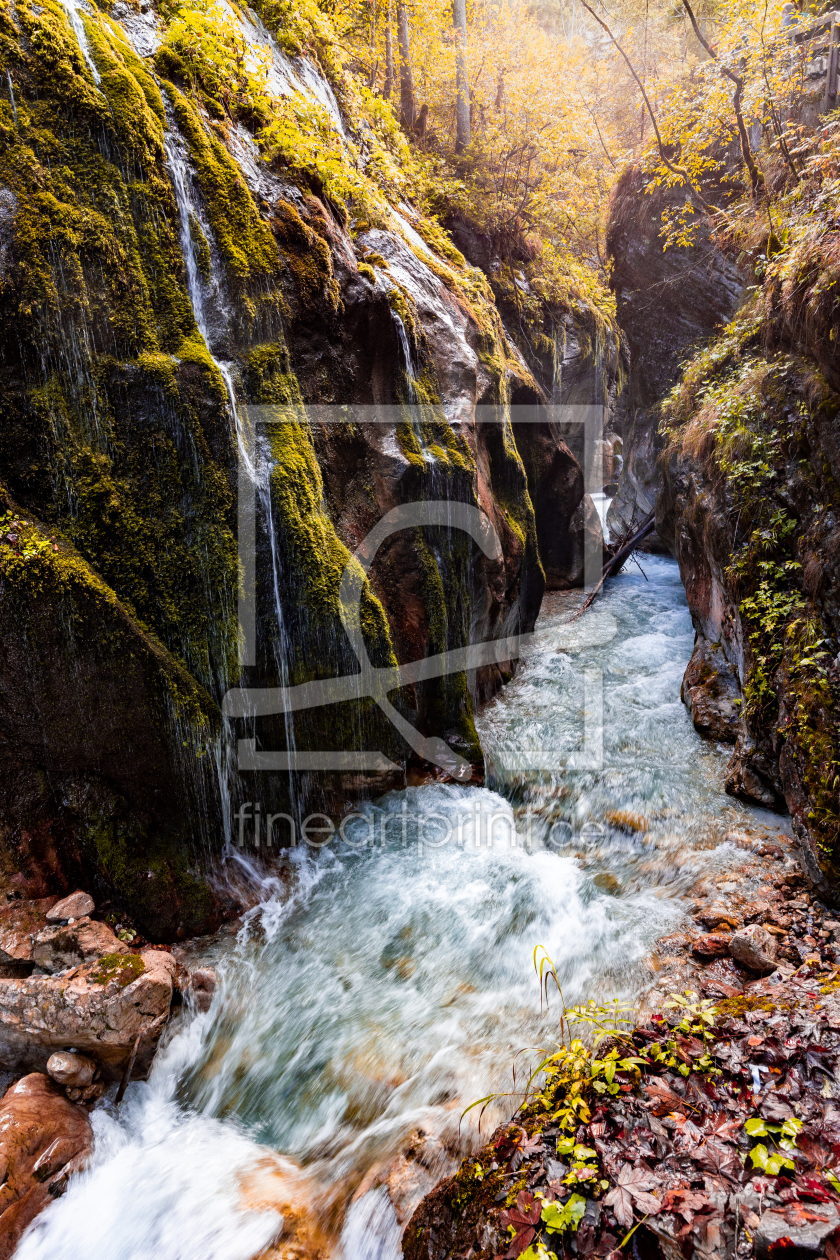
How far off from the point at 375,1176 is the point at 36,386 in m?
5.78

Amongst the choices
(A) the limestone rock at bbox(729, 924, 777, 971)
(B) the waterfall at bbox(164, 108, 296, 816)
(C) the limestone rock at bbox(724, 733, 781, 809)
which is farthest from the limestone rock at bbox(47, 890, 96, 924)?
(C) the limestone rock at bbox(724, 733, 781, 809)

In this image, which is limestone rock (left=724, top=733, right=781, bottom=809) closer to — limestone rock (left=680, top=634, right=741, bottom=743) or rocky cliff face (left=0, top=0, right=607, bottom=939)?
limestone rock (left=680, top=634, right=741, bottom=743)

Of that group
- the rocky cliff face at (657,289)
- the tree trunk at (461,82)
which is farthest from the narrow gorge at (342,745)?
the rocky cliff face at (657,289)

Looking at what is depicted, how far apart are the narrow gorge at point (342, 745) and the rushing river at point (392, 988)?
0.03m

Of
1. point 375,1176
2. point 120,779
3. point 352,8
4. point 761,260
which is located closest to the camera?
point 375,1176

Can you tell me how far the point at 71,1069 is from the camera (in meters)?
3.69

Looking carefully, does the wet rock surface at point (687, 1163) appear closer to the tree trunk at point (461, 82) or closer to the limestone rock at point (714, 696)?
the limestone rock at point (714, 696)

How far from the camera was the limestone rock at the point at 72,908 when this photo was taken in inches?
171

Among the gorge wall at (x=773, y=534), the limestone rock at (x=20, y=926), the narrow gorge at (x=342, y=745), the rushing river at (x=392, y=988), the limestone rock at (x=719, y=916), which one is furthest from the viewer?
the gorge wall at (x=773, y=534)

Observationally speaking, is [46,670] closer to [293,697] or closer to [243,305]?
[293,697]

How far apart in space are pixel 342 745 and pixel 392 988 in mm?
2498

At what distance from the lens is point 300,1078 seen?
400 cm

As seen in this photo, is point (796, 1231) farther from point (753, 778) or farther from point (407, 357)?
point (407, 357)

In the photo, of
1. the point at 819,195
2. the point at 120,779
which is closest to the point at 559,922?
the point at 120,779
